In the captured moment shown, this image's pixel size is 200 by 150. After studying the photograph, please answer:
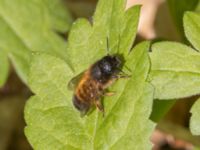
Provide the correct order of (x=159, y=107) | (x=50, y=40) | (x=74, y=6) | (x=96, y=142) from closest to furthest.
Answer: (x=96, y=142), (x=159, y=107), (x=50, y=40), (x=74, y=6)

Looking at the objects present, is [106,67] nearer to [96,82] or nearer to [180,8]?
[96,82]

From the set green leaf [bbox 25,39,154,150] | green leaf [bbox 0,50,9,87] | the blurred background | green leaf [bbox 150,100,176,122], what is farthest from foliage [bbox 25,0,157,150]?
the blurred background

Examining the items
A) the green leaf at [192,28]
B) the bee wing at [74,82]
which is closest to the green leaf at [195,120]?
the green leaf at [192,28]

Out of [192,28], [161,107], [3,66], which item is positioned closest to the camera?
[192,28]

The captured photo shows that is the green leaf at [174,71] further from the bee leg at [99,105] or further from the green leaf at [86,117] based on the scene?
the bee leg at [99,105]

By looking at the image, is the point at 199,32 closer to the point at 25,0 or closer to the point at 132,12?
the point at 132,12

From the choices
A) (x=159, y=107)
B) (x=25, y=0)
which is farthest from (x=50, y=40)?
(x=159, y=107)

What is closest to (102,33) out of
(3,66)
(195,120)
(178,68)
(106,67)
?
(106,67)
